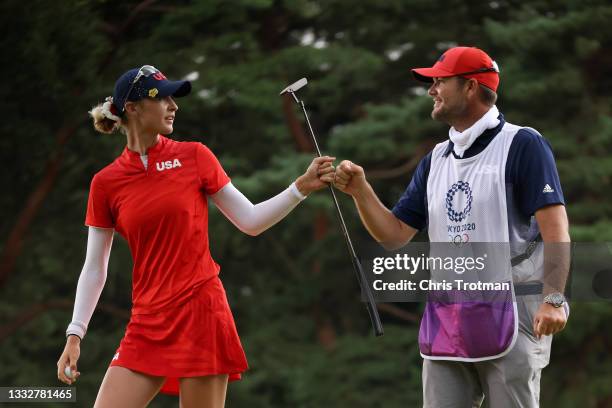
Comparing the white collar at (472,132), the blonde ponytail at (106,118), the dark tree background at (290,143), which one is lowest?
the dark tree background at (290,143)

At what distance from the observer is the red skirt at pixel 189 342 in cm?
375

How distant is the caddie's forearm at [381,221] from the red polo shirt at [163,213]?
19.2 inches

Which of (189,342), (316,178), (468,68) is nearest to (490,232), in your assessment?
(468,68)

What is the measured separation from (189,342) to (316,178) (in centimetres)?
70

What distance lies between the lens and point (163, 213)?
376cm

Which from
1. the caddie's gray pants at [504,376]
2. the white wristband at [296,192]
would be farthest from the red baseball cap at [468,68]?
the caddie's gray pants at [504,376]

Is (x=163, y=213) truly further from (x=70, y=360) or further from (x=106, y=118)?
(x=70, y=360)

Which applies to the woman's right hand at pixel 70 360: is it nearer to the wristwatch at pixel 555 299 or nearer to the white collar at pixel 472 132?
the white collar at pixel 472 132

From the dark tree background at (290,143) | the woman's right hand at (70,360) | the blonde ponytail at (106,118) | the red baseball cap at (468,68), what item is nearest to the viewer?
the red baseball cap at (468,68)

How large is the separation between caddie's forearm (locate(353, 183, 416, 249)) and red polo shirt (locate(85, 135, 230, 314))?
49 centimetres

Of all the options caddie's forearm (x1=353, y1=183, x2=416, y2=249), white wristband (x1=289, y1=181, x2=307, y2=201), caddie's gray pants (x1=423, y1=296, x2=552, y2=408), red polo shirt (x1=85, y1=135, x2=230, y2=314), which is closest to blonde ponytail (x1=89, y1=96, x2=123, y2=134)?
red polo shirt (x1=85, y1=135, x2=230, y2=314)

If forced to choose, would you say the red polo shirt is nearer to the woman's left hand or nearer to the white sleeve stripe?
the white sleeve stripe

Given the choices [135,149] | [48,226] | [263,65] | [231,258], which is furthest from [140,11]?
[135,149]

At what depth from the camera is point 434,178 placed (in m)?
3.79
